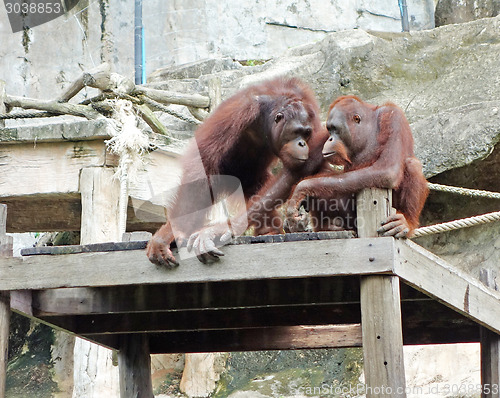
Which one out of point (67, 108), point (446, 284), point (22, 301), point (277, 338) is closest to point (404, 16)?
point (67, 108)

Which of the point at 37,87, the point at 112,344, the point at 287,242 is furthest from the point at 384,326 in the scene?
the point at 37,87

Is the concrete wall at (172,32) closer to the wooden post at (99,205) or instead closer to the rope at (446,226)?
the wooden post at (99,205)

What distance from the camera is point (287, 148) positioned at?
11.9 feet

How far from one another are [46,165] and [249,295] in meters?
2.33

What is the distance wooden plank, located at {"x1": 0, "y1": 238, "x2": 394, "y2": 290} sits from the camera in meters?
2.85

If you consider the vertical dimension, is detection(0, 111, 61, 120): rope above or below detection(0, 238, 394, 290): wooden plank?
above

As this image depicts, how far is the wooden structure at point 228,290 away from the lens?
2855 mm

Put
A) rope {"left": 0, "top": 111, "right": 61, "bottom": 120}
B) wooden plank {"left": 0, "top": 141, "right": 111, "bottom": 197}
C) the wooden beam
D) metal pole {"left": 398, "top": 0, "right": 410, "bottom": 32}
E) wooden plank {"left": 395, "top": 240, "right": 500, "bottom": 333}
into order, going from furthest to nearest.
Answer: metal pole {"left": 398, "top": 0, "right": 410, "bottom": 32} → rope {"left": 0, "top": 111, "right": 61, "bottom": 120} → the wooden beam → wooden plank {"left": 0, "top": 141, "right": 111, "bottom": 197} → wooden plank {"left": 395, "top": 240, "right": 500, "bottom": 333}

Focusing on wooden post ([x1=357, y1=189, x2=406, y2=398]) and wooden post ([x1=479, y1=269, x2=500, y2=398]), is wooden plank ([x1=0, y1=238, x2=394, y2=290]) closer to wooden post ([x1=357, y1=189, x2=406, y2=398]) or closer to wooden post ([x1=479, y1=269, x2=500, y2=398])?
wooden post ([x1=357, y1=189, x2=406, y2=398])

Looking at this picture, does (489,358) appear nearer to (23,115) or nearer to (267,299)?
(267,299)

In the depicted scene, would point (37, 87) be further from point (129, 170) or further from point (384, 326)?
point (384, 326)

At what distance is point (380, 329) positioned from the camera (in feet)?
9.14

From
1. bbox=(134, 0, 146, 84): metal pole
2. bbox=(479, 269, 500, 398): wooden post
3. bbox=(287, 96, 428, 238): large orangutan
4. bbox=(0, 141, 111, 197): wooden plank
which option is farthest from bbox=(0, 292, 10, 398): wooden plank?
bbox=(134, 0, 146, 84): metal pole

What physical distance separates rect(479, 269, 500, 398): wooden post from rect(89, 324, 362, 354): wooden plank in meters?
0.67
